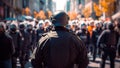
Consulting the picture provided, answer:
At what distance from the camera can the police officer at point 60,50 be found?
6266 mm

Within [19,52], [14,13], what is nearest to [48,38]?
[19,52]

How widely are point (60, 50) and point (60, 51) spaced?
16 millimetres

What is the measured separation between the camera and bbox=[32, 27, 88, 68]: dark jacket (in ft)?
20.6

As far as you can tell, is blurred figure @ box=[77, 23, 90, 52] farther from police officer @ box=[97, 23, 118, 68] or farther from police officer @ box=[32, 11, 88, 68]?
police officer @ box=[32, 11, 88, 68]

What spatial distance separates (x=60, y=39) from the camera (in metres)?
6.28

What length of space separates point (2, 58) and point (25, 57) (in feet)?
15.5

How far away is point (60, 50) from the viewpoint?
20.6ft

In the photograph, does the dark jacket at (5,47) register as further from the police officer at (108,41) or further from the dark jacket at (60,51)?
the police officer at (108,41)

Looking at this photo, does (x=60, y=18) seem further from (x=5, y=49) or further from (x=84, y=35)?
(x=84, y=35)

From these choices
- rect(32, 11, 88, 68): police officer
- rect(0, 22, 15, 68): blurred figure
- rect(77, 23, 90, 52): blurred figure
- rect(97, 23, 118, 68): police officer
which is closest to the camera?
rect(32, 11, 88, 68): police officer

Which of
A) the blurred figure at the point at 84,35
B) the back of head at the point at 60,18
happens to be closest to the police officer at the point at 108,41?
the blurred figure at the point at 84,35

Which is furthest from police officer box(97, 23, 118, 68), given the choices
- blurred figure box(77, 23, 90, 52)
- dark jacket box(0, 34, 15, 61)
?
blurred figure box(77, 23, 90, 52)

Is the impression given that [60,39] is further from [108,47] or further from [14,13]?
[14,13]

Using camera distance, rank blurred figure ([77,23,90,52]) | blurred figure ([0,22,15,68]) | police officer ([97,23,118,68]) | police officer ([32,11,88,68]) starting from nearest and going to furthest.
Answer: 1. police officer ([32,11,88,68])
2. blurred figure ([0,22,15,68])
3. police officer ([97,23,118,68])
4. blurred figure ([77,23,90,52])
